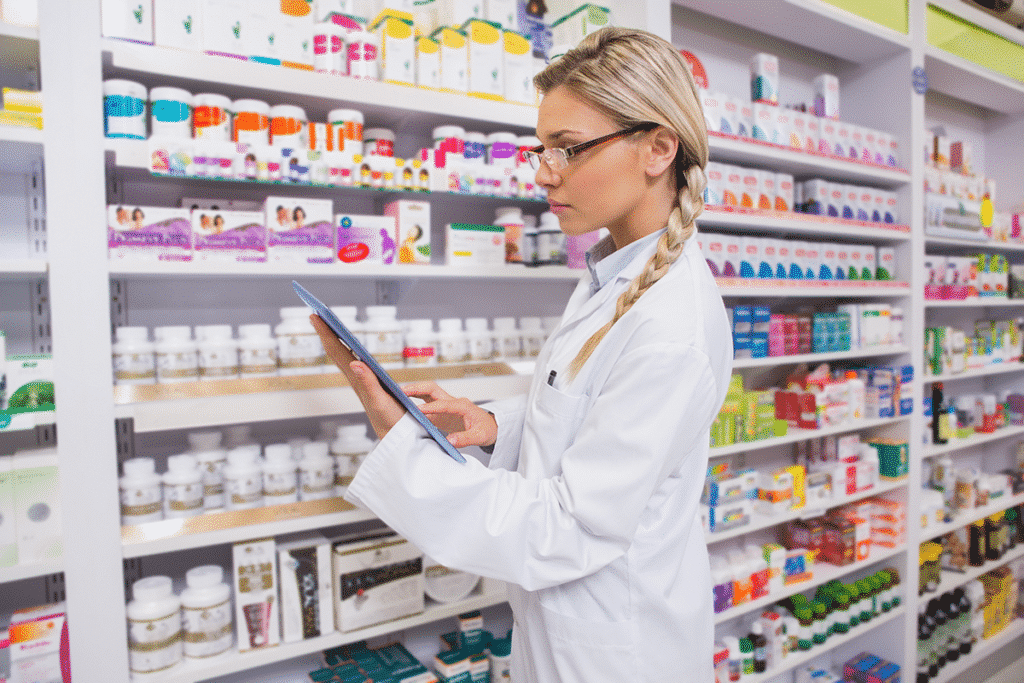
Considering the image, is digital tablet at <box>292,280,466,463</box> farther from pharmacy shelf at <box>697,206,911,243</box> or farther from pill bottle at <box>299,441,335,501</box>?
pharmacy shelf at <box>697,206,911,243</box>

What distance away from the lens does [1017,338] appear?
12.3 ft

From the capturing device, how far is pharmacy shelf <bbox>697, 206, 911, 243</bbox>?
7.92ft

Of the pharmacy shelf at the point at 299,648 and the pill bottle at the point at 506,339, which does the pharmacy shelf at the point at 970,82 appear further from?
the pharmacy shelf at the point at 299,648

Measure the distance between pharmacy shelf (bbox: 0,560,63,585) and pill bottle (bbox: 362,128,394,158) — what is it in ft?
4.16

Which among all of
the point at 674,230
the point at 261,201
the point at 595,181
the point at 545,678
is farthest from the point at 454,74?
the point at 545,678

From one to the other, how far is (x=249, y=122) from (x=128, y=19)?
33 centimetres

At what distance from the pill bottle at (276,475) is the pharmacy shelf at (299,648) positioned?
38 centimetres

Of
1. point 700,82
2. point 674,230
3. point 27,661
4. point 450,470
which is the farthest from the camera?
point 700,82

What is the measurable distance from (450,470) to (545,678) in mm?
508

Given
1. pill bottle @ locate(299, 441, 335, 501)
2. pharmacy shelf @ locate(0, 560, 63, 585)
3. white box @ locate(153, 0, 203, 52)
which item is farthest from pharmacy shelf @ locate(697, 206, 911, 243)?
pharmacy shelf @ locate(0, 560, 63, 585)

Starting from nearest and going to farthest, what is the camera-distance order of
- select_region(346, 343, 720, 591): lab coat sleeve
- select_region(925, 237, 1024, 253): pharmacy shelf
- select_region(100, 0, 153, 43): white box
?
select_region(346, 343, 720, 591): lab coat sleeve
select_region(100, 0, 153, 43): white box
select_region(925, 237, 1024, 253): pharmacy shelf

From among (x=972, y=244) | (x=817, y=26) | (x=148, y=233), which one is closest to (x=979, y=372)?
(x=972, y=244)

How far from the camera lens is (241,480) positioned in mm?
1642

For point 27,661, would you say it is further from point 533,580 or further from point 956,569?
point 956,569
